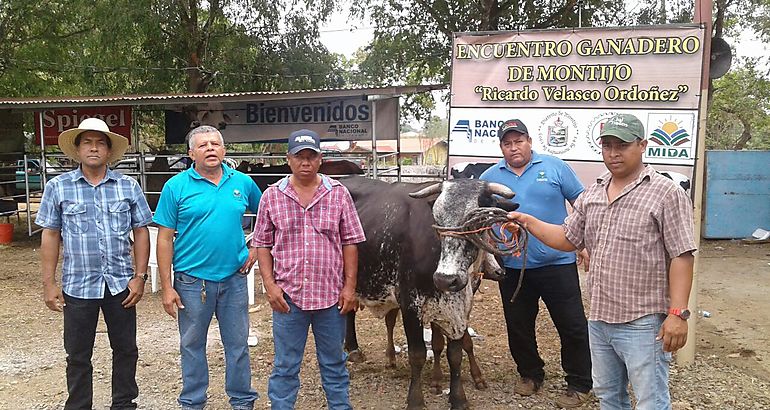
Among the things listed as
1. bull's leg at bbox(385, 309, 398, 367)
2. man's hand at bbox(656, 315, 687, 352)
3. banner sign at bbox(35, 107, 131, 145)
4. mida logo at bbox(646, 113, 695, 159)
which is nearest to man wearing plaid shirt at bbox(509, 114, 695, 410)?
man's hand at bbox(656, 315, 687, 352)

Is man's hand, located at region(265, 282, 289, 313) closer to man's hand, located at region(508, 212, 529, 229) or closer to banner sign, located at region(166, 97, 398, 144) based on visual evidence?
man's hand, located at region(508, 212, 529, 229)

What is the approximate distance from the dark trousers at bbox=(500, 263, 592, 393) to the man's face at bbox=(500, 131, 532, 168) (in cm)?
73

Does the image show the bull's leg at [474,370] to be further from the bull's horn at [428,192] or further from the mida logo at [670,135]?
the mida logo at [670,135]

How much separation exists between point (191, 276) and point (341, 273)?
0.88 meters

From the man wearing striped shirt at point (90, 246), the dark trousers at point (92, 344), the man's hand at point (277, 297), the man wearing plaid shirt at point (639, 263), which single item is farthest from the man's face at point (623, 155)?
the dark trousers at point (92, 344)

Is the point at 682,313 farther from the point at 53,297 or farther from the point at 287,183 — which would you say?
the point at 53,297

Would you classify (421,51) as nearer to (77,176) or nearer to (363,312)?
(363,312)

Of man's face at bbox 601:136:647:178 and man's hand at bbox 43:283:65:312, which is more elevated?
man's face at bbox 601:136:647:178

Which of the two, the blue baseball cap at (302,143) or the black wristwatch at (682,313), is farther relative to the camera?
the blue baseball cap at (302,143)

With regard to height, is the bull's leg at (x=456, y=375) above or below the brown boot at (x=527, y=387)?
above

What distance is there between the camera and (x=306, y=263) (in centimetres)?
333

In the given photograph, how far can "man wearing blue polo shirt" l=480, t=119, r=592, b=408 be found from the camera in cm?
400

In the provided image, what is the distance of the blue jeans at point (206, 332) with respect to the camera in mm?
3555

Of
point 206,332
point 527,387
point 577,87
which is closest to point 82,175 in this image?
point 206,332
